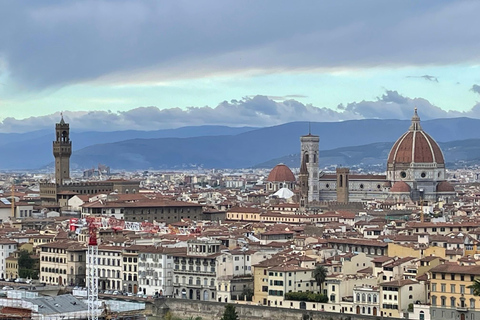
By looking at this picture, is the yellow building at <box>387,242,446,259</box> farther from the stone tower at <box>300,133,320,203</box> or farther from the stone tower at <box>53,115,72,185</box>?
the stone tower at <box>300,133,320,203</box>

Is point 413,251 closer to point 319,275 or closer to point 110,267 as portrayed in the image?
point 319,275

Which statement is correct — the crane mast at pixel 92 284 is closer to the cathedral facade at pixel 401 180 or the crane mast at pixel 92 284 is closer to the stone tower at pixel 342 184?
the cathedral facade at pixel 401 180

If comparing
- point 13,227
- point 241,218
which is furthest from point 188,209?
point 13,227

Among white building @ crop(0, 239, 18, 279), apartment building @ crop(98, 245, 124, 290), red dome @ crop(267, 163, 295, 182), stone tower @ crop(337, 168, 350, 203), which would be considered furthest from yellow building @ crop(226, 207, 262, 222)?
red dome @ crop(267, 163, 295, 182)

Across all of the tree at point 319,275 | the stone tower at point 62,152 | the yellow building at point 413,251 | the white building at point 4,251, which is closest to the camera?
the tree at point 319,275

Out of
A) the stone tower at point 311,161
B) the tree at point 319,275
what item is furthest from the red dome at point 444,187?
the tree at point 319,275

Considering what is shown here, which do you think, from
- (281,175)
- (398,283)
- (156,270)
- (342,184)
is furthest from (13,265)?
(281,175)

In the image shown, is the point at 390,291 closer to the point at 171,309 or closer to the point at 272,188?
the point at 171,309

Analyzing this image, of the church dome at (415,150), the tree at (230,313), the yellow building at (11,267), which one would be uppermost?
the church dome at (415,150)
